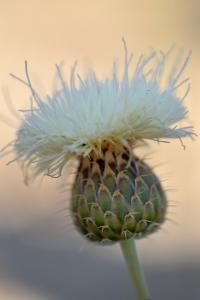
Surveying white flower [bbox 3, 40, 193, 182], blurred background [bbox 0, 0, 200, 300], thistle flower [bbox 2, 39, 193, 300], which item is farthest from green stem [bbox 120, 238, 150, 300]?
blurred background [bbox 0, 0, 200, 300]

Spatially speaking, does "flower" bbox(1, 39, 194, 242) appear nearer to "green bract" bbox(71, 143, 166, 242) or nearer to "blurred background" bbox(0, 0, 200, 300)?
"green bract" bbox(71, 143, 166, 242)

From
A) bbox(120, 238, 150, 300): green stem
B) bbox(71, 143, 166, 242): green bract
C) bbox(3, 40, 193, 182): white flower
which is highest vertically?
bbox(3, 40, 193, 182): white flower

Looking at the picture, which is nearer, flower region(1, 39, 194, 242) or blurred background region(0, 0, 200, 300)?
flower region(1, 39, 194, 242)

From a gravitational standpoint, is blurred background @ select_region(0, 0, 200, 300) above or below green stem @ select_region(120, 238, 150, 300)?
above

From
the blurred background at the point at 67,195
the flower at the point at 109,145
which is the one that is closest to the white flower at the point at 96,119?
the flower at the point at 109,145

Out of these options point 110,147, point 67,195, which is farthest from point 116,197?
point 67,195

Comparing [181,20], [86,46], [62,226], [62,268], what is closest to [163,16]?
[181,20]

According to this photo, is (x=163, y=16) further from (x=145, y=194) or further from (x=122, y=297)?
(x=145, y=194)
